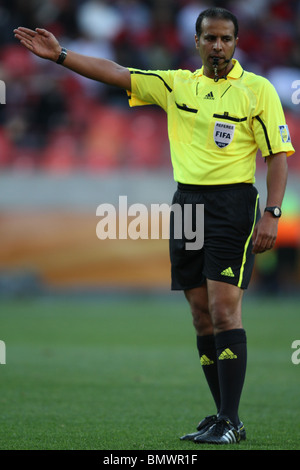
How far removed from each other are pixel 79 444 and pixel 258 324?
644cm

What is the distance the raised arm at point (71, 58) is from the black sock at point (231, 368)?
1.52m

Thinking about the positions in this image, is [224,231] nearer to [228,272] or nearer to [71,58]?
[228,272]

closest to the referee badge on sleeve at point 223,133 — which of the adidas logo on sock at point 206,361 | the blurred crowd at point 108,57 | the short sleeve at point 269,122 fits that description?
the short sleeve at point 269,122

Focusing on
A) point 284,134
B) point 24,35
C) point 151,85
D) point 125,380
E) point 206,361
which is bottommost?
point 125,380

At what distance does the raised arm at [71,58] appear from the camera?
4.78 meters

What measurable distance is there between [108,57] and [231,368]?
37.5ft

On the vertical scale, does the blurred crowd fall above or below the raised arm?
above

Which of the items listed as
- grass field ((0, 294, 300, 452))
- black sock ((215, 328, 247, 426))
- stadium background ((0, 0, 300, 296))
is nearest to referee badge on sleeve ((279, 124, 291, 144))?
black sock ((215, 328, 247, 426))

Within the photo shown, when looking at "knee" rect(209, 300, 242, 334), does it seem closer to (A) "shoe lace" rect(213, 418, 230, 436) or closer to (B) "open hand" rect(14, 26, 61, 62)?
(A) "shoe lace" rect(213, 418, 230, 436)

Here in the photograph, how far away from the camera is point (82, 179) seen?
46.0 ft

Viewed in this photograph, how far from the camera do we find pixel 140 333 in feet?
32.9

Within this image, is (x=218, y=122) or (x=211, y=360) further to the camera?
(x=211, y=360)

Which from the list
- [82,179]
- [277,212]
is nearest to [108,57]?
[82,179]

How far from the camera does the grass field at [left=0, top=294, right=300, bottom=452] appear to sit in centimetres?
477
